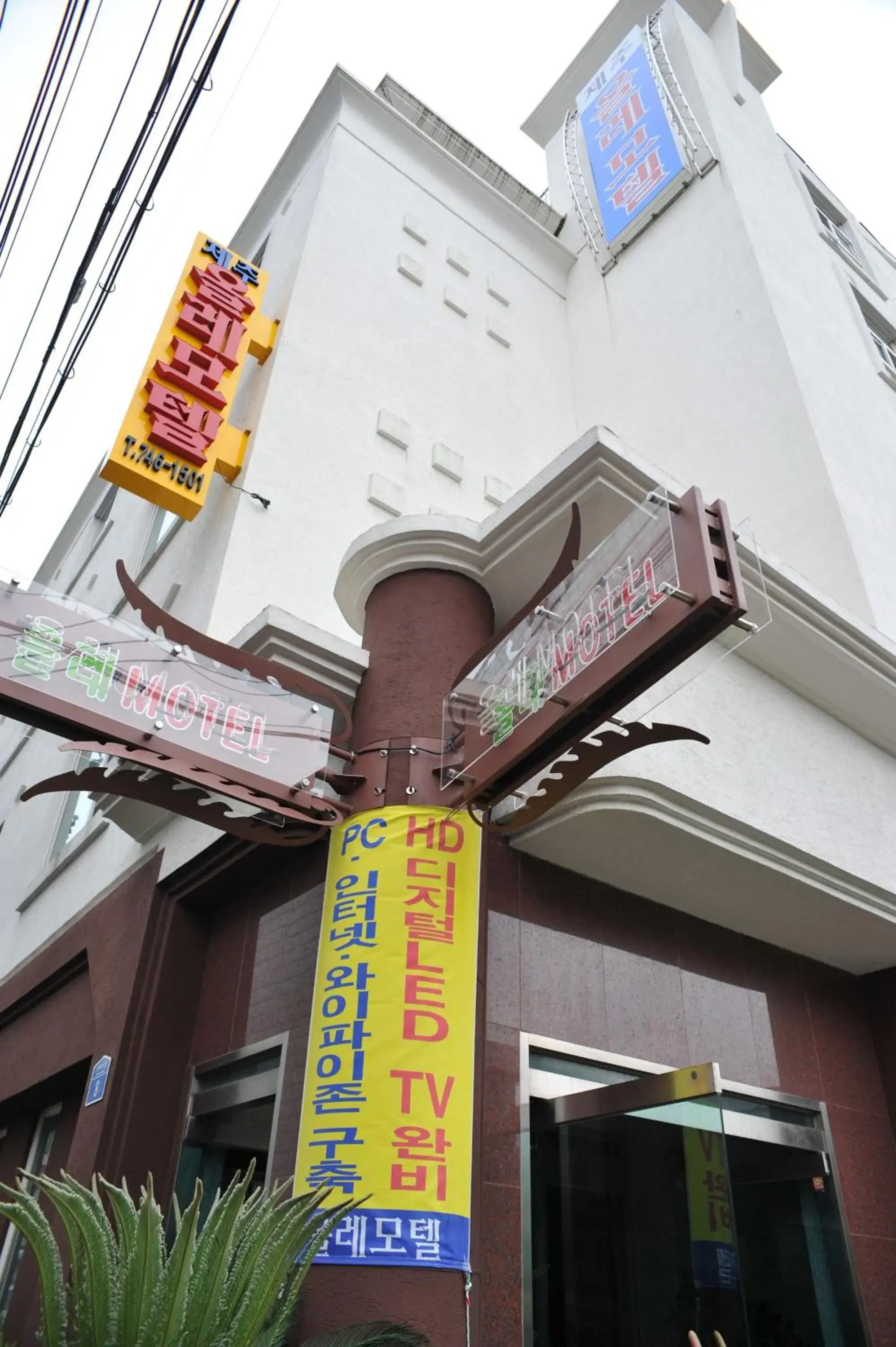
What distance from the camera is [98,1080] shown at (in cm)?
516

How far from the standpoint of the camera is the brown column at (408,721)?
3.35m

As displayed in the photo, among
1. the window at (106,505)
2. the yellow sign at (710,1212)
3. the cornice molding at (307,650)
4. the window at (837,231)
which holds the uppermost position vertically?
the window at (837,231)

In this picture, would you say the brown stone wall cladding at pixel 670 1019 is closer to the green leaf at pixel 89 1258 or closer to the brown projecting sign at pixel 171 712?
the brown projecting sign at pixel 171 712

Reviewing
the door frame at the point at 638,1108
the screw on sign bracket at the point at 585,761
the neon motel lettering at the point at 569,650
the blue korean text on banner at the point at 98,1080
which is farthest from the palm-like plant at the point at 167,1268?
the blue korean text on banner at the point at 98,1080

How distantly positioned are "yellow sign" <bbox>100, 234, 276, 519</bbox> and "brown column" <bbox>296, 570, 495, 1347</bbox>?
2.34m

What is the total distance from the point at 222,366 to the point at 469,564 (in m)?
3.55

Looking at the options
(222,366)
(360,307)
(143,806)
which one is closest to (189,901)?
(143,806)

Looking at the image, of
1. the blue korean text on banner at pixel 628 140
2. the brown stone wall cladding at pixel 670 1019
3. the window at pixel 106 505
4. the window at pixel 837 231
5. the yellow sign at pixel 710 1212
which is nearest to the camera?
the yellow sign at pixel 710 1212

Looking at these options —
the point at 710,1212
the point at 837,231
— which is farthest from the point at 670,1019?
the point at 837,231

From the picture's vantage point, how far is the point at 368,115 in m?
11.1

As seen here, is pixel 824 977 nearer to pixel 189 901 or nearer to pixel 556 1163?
pixel 556 1163

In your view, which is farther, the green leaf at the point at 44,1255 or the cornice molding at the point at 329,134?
the cornice molding at the point at 329,134

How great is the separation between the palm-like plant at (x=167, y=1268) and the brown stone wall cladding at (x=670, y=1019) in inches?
42.4

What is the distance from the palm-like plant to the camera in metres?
2.64
